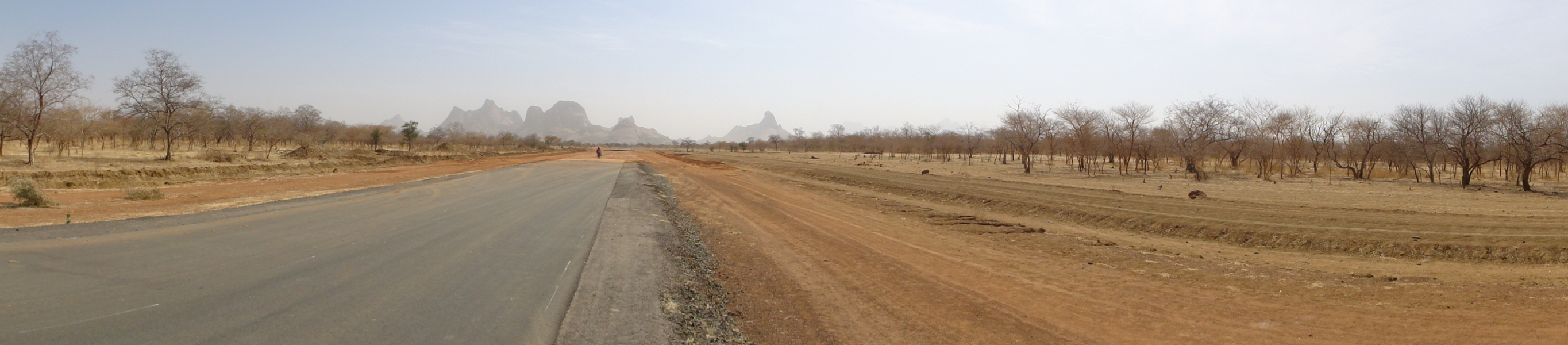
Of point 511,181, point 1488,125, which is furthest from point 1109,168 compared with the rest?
point 511,181

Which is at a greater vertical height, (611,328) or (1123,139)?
(1123,139)

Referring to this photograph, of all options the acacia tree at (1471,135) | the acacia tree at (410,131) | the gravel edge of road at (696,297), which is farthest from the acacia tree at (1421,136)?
the acacia tree at (410,131)

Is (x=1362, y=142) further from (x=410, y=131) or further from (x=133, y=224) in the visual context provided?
(x=410, y=131)

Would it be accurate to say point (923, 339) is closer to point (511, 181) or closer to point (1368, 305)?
point (1368, 305)

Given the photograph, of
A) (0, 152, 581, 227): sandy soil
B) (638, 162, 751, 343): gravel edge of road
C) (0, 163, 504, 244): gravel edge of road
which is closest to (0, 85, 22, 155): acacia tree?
(0, 152, 581, 227): sandy soil

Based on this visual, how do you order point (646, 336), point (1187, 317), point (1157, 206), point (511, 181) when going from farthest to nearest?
1. point (511, 181)
2. point (1157, 206)
3. point (1187, 317)
4. point (646, 336)

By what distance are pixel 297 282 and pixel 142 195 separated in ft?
40.2

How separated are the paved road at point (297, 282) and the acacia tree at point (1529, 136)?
3228cm

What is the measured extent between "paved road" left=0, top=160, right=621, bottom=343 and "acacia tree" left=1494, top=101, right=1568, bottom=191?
3228cm

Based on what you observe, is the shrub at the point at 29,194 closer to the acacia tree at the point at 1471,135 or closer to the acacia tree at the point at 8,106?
the acacia tree at the point at 8,106

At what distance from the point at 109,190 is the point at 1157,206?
27536 mm

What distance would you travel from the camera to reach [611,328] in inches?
221

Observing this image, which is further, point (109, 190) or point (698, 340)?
point (109, 190)

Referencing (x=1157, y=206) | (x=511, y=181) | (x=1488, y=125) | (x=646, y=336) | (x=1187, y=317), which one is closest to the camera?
(x=646, y=336)
